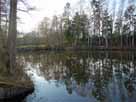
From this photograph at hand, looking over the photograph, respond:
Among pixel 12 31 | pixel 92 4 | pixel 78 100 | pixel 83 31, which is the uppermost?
pixel 92 4

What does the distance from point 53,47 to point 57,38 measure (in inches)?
146

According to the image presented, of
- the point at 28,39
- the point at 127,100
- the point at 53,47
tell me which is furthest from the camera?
the point at 28,39

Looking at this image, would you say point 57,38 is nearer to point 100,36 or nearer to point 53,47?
point 53,47

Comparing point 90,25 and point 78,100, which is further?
point 90,25

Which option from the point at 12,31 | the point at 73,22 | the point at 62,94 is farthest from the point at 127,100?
the point at 73,22

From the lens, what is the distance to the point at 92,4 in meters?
52.3

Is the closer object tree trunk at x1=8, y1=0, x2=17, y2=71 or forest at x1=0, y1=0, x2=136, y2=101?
tree trunk at x1=8, y1=0, x2=17, y2=71

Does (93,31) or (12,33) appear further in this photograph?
(93,31)

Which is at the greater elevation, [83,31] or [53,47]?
[83,31]

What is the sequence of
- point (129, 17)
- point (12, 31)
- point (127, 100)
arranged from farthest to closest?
point (129, 17) → point (12, 31) → point (127, 100)

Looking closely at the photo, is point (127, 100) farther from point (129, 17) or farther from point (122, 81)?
point (129, 17)

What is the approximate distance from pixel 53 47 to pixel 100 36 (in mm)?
11927

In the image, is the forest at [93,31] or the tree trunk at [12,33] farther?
the forest at [93,31]

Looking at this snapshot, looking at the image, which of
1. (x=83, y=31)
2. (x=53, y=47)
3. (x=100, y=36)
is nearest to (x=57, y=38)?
(x=53, y=47)
